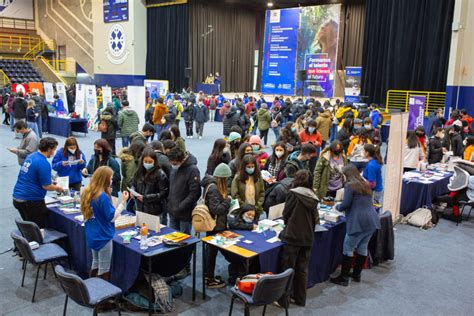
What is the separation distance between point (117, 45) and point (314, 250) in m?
23.8

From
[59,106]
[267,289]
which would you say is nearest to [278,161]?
[267,289]

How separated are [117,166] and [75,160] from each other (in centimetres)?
58

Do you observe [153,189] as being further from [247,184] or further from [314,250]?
[314,250]

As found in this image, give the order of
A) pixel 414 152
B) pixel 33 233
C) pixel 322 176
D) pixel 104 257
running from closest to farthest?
pixel 104 257 < pixel 33 233 < pixel 322 176 < pixel 414 152

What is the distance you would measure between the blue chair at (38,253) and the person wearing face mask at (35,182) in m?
0.51

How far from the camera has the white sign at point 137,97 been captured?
1299cm

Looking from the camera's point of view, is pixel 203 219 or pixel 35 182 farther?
pixel 35 182

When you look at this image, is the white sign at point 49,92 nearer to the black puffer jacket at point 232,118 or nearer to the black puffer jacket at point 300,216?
the black puffer jacket at point 232,118

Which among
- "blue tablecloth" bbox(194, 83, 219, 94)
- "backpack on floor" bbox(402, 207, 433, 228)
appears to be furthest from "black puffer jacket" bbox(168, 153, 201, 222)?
"blue tablecloth" bbox(194, 83, 219, 94)

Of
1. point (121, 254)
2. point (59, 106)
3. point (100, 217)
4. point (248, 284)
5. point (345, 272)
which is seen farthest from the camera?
point (59, 106)

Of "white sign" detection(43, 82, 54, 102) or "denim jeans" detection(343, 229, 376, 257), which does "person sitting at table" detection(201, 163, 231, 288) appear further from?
"white sign" detection(43, 82, 54, 102)

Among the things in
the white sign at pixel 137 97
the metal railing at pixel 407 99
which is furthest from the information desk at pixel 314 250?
the metal railing at pixel 407 99

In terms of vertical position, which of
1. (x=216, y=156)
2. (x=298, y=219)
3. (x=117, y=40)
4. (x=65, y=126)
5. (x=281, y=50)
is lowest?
(x=65, y=126)

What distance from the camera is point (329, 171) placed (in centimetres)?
612
